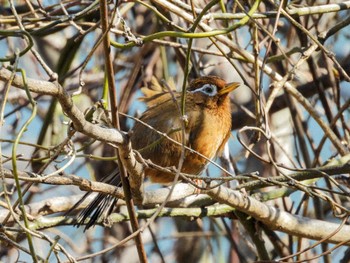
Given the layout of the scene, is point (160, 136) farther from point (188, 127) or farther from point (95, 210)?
point (95, 210)

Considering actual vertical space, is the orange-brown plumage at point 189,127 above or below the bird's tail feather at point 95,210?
above

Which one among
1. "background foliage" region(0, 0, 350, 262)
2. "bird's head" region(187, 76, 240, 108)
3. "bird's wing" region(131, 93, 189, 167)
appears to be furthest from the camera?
"bird's head" region(187, 76, 240, 108)

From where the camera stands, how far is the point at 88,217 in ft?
13.5

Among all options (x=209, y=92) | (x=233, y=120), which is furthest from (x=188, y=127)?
(x=233, y=120)

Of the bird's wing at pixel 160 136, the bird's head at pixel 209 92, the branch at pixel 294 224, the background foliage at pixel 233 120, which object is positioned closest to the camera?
the background foliage at pixel 233 120

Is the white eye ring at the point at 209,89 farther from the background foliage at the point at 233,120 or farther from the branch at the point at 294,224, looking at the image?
the branch at the point at 294,224

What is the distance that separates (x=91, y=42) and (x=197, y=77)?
1.18 m

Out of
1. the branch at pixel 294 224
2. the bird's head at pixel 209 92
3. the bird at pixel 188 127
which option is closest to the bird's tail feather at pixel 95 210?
the bird at pixel 188 127

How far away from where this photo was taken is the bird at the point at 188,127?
182 inches

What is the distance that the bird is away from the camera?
4617 millimetres

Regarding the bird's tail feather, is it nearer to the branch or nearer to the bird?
the bird

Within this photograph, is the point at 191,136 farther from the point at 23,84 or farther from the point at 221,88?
the point at 23,84

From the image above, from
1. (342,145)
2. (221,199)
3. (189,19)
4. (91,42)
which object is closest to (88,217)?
(221,199)

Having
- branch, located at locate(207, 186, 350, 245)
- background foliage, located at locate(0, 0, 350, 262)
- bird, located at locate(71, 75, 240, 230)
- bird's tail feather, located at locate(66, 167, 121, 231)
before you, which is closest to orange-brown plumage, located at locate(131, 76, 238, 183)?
bird, located at locate(71, 75, 240, 230)
